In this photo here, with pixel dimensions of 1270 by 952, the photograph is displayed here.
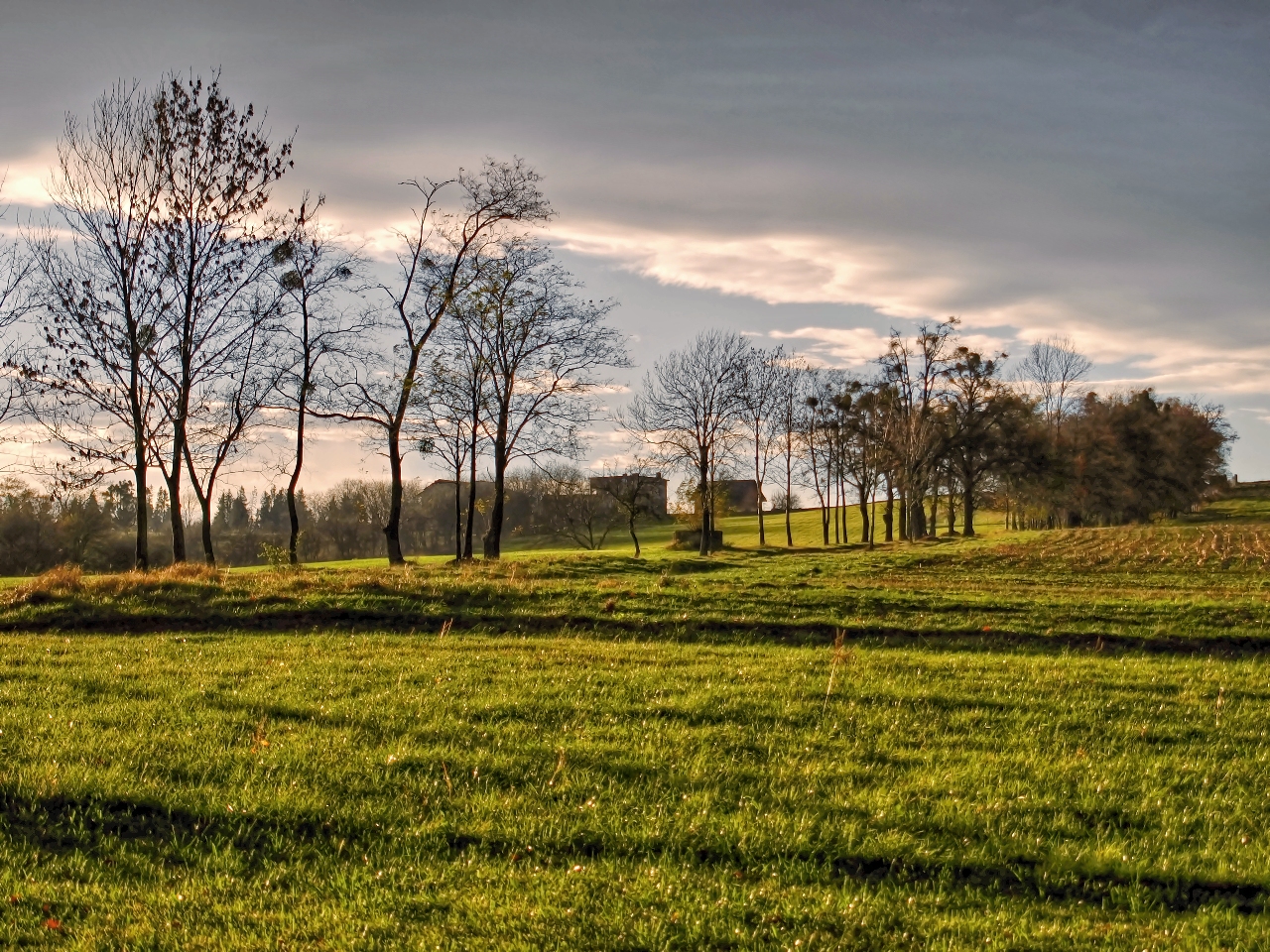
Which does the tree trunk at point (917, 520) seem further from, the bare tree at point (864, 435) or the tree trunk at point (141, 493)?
the tree trunk at point (141, 493)

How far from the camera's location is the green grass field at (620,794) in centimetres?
526

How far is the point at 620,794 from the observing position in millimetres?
7086

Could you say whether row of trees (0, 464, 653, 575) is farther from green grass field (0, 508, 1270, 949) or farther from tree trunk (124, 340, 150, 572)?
green grass field (0, 508, 1270, 949)

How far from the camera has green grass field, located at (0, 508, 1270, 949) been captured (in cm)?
526

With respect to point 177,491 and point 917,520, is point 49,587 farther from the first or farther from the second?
point 917,520

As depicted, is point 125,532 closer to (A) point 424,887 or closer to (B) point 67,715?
(B) point 67,715

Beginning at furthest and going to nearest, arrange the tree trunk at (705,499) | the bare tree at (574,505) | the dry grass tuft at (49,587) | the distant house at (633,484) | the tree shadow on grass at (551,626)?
the bare tree at (574,505) → the distant house at (633,484) → the tree trunk at (705,499) → the dry grass tuft at (49,587) → the tree shadow on grass at (551,626)

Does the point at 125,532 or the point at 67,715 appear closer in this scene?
the point at 67,715

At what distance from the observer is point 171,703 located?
9.59m

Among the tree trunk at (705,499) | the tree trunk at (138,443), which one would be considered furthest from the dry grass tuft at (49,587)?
the tree trunk at (705,499)

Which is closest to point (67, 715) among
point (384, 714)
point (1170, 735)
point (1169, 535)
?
point (384, 714)

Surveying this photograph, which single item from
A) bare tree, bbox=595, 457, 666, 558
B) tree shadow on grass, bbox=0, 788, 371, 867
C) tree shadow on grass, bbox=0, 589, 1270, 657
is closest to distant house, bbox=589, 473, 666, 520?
bare tree, bbox=595, 457, 666, 558

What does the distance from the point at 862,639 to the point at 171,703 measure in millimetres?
11096

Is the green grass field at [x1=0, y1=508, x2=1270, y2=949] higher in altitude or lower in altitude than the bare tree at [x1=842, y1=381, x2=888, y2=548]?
lower
